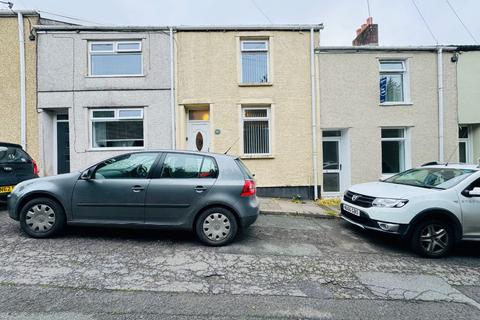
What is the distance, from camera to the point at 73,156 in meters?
8.96

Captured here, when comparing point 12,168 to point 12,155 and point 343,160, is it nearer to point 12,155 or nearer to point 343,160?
point 12,155

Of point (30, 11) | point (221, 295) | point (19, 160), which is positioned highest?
point (30, 11)

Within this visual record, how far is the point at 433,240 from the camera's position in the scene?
179 inches

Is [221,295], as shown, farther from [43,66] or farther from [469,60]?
[469,60]

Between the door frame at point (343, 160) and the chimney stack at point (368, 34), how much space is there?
362 cm

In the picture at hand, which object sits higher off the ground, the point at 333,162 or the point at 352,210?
the point at 333,162

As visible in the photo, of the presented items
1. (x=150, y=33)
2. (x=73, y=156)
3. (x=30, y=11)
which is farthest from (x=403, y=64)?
(x=30, y=11)

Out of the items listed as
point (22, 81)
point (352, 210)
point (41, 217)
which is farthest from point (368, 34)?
point (22, 81)

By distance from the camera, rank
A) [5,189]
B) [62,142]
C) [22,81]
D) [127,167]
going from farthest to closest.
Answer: [62,142] < [22,81] < [5,189] < [127,167]

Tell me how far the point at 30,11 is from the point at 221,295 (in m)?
11.1

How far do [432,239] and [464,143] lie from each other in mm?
7908

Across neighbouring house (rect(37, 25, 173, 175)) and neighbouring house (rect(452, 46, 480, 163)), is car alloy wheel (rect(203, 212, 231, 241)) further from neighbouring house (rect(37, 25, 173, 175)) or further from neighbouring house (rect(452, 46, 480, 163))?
neighbouring house (rect(452, 46, 480, 163))

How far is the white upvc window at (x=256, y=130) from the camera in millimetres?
9297

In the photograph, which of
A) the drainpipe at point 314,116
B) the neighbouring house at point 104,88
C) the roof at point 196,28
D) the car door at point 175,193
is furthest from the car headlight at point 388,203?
the roof at point 196,28
